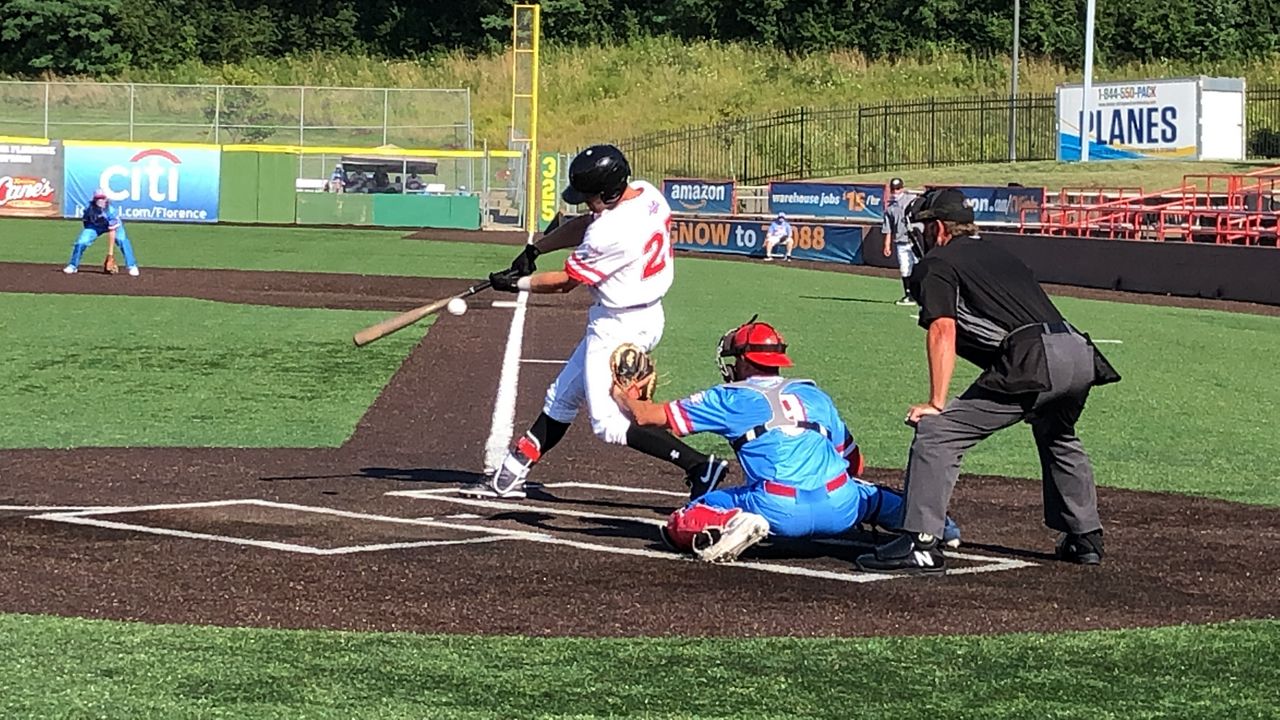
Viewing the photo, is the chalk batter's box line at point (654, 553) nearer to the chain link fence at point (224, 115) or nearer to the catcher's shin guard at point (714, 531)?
the catcher's shin guard at point (714, 531)

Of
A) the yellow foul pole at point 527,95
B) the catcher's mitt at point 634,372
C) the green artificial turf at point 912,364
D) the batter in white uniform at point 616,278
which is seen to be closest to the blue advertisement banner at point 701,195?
the yellow foul pole at point 527,95

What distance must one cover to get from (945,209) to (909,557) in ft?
4.97

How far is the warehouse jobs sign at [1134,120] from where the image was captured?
1986 inches

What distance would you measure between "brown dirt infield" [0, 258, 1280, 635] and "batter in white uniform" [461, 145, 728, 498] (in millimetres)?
456

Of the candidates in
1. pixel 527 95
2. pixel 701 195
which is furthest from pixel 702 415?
pixel 527 95

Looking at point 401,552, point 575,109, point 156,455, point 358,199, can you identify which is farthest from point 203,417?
point 575,109

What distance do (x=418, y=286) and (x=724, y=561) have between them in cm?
2025

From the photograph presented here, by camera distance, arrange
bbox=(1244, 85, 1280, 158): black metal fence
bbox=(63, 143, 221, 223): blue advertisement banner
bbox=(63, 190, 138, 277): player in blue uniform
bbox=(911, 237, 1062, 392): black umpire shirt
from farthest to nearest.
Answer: bbox=(1244, 85, 1280, 158): black metal fence → bbox=(63, 143, 221, 223): blue advertisement banner → bbox=(63, 190, 138, 277): player in blue uniform → bbox=(911, 237, 1062, 392): black umpire shirt

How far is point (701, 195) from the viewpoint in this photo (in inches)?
1986

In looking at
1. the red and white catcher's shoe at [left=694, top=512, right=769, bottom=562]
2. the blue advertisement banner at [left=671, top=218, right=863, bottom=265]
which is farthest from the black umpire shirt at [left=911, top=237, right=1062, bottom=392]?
the blue advertisement banner at [left=671, top=218, right=863, bottom=265]

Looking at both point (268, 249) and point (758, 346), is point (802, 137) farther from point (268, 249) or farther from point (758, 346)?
point (758, 346)

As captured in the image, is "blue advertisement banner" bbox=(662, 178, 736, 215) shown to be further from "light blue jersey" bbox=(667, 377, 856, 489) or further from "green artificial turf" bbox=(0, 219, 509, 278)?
"light blue jersey" bbox=(667, 377, 856, 489)

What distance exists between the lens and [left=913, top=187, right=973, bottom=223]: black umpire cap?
8.00 meters

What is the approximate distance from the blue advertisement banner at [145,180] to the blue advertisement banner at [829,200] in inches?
639
